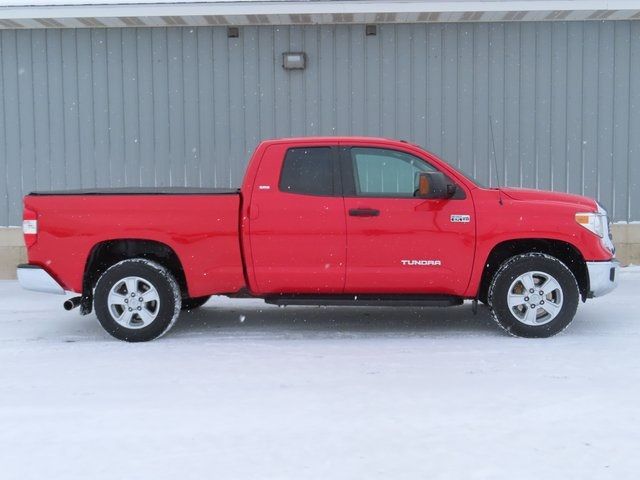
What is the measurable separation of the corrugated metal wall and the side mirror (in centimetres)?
528

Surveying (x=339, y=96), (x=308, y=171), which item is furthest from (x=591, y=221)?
(x=339, y=96)

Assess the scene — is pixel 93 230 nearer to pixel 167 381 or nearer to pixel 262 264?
pixel 262 264

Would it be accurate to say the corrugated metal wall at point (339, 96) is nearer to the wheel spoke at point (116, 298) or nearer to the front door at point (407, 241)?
the front door at point (407, 241)

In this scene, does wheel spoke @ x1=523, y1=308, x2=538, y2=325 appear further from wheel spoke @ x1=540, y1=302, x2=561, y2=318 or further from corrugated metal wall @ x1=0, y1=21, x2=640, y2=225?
corrugated metal wall @ x1=0, y1=21, x2=640, y2=225

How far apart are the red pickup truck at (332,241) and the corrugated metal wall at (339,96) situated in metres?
5.10

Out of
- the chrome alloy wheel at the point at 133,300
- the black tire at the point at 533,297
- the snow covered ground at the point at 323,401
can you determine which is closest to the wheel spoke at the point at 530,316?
the black tire at the point at 533,297

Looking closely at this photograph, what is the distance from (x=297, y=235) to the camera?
7480 millimetres

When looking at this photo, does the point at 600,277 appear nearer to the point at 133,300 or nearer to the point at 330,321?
the point at 330,321

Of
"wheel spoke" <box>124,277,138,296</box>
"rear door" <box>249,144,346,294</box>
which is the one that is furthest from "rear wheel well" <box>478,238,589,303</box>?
"wheel spoke" <box>124,277,138,296</box>

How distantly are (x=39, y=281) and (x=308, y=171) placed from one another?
→ 2.64 meters

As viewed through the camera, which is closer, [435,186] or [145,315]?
[435,186]

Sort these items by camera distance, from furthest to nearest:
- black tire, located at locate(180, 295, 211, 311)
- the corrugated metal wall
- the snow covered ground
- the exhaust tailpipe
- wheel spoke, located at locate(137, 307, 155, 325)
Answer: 1. the corrugated metal wall
2. black tire, located at locate(180, 295, 211, 311)
3. the exhaust tailpipe
4. wheel spoke, located at locate(137, 307, 155, 325)
5. the snow covered ground

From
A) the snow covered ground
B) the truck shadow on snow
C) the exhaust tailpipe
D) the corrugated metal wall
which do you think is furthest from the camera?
the corrugated metal wall

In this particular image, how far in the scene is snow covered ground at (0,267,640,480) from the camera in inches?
169
